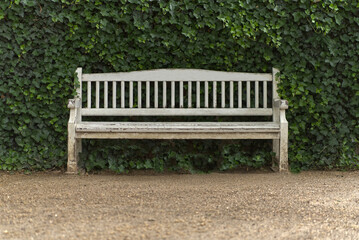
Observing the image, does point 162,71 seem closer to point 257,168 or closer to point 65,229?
point 257,168

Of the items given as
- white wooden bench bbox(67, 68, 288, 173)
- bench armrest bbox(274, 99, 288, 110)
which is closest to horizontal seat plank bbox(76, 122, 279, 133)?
white wooden bench bbox(67, 68, 288, 173)

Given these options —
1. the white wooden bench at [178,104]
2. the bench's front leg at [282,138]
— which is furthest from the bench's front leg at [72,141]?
the bench's front leg at [282,138]

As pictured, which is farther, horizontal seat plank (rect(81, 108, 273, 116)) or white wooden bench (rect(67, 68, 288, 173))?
horizontal seat plank (rect(81, 108, 273, 116))

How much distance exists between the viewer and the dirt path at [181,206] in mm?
2768

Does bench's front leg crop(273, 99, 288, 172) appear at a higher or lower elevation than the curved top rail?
lower

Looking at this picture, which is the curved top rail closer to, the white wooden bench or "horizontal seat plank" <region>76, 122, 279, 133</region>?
the white wooden bench

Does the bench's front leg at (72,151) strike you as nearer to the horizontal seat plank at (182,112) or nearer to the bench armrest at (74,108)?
the bench armrest at (74,108)

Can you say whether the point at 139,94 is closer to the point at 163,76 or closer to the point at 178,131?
the point at 163,76

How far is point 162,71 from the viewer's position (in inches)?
191

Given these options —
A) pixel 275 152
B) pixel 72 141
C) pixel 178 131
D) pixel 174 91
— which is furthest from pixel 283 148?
pixel 72 141

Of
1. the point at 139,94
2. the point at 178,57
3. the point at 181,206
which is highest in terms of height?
the point at 178,57

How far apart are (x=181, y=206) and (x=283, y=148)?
1.64 m

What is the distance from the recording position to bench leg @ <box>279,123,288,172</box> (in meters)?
4.56

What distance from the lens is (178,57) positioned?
498cm
